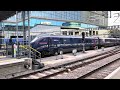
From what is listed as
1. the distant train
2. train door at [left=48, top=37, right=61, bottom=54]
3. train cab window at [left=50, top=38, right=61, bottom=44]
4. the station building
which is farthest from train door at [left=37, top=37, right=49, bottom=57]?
the station building

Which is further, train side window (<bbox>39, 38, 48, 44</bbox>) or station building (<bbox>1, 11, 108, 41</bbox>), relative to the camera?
station building (<bbox>1, 11, 108, 41</bbox>)

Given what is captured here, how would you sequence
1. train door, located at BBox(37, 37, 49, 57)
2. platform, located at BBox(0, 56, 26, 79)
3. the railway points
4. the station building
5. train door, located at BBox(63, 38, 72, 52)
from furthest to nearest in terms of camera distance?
the station building → train door, located at BBox(63, 38, 72, 52) → train door, located at BBox(37, 37, 49, 57) → the railway points → platform, located at BBox(0, 56, 26, 79)

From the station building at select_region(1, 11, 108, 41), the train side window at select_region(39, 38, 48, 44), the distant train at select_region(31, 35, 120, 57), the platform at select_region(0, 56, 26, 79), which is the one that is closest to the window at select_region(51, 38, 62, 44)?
the distant train at select_region(31, 35, 120, 57)

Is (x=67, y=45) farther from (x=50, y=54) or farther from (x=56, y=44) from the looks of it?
(x=50, y=54)

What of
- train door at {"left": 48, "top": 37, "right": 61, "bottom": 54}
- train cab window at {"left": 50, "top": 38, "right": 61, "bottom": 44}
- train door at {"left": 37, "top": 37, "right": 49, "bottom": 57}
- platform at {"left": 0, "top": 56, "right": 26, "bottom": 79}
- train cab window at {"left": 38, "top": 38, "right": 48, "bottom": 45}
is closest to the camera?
platform at {"left": 0, "top": 56, "right": 26, "bottom": 79}

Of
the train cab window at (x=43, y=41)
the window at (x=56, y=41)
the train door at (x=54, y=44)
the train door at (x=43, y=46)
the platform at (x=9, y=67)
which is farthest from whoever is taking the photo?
the window at (x=56, y=41)

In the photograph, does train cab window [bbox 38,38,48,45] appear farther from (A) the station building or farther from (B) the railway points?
(A) the station building

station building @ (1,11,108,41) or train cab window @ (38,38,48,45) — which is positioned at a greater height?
station building @ (1,11,108,41)

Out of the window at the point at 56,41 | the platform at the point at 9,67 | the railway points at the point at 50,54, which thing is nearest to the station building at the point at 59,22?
the railway points at the point at 50,54

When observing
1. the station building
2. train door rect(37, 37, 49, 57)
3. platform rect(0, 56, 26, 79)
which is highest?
the station building

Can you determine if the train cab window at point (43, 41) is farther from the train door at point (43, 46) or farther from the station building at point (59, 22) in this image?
the station building at point (59, 22)
